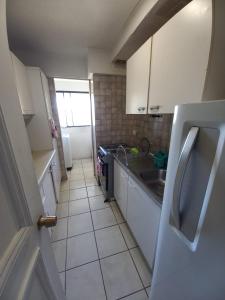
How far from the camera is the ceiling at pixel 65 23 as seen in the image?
4.30 feet

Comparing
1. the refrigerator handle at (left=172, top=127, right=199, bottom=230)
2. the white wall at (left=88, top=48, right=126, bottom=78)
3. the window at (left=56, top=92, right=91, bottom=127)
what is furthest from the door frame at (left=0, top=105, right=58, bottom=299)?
the window at (left=56, top=92, right=91, bottom=127)

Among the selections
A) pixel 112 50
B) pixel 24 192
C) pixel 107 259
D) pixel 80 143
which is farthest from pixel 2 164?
pixel 80 143

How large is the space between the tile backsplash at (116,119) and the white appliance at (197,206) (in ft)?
4.68

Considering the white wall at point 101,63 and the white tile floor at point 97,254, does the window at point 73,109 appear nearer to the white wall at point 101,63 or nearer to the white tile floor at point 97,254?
the white wall at point 101,63

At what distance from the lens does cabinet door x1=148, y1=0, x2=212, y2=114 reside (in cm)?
77

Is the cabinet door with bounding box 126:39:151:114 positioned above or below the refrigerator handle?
above

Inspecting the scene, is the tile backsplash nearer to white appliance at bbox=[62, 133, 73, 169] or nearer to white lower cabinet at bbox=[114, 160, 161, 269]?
white lower cabinet at bbox=[114, 160, 161, 269]

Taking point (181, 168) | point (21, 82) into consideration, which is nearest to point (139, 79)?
point (181, 168)

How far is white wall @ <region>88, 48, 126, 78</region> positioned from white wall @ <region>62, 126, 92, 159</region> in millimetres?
2249

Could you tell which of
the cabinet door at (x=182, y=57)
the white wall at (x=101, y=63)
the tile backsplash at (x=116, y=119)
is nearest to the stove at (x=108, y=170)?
the tile backsplash at (x=116, y=119)

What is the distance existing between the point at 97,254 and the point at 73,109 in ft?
12.4

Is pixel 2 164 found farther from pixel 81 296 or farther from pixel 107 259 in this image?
pixel 107 259

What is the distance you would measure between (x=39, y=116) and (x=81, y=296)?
2.26 m

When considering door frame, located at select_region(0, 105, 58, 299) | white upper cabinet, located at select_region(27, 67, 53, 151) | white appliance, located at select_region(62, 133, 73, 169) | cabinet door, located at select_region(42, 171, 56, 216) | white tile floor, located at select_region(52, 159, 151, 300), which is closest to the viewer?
door frame, located at select_region(0, 105, 58, 299)
